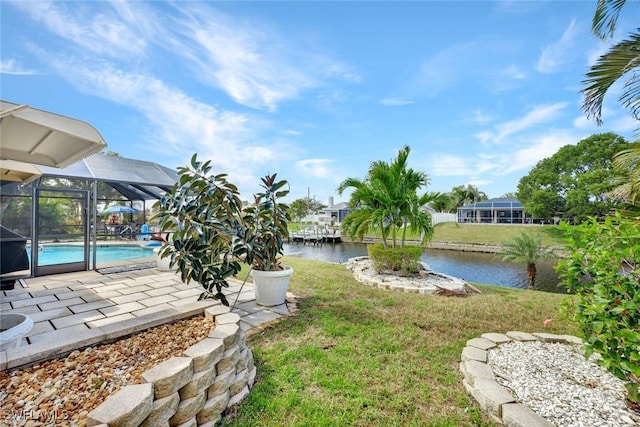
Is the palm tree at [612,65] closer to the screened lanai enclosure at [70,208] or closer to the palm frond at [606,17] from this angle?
the palm frond at [606,17]

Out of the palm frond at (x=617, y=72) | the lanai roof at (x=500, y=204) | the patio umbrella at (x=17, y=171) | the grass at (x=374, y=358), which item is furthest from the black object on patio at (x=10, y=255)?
the lanai roof at (x=500, y=204)

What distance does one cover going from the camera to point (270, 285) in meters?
3.83

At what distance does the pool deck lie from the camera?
6.23 feet

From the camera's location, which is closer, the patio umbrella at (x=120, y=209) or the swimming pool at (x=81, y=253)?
the swimming pool at (x=81, y=253)

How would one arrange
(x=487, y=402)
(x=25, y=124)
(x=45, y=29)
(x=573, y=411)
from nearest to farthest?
(x=573, y=411) < (x=487, y=402) < (x=25, y=124) < (x=45, y=29)

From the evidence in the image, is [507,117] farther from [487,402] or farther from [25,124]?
[25,124]

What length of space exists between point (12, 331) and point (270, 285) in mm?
2445

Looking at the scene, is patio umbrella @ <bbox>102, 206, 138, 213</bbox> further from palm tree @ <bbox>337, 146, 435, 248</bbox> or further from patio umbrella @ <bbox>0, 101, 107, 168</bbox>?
palm tree @ <bbox>337, 146, 435, 248</bbox>

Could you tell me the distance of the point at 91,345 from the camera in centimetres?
199

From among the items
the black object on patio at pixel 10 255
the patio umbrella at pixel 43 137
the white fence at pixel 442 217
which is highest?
the patio umbrella at pixel 43 137

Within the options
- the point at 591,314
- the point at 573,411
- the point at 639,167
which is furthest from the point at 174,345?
the point at 639,167

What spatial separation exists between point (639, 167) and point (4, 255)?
899 cm

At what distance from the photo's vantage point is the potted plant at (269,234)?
378cm

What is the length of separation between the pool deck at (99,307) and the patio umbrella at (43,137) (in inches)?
68.2
